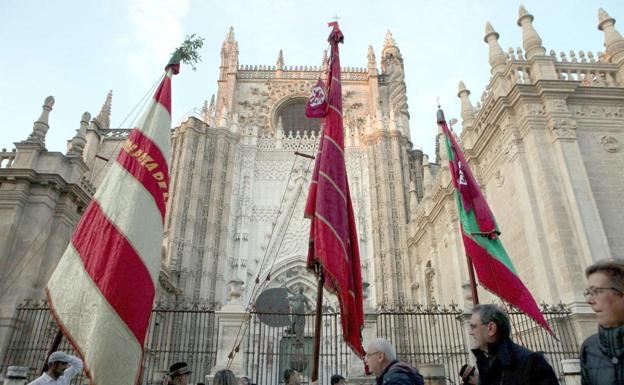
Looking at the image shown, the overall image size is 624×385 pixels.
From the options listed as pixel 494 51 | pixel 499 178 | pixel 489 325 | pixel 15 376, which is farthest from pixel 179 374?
pixel 494 51

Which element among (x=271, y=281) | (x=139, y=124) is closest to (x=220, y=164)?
(x=271, y=281)

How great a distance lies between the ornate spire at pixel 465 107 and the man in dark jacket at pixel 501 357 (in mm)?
13225

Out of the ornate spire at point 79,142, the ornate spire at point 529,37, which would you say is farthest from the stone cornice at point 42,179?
the ornate spire at point 529,37

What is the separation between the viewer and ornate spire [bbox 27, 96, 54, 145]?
11.6m

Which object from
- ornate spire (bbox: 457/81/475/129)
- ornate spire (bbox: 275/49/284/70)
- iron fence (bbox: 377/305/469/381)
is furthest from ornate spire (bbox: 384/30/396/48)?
iron fence (bbox: 377/305/469/381)

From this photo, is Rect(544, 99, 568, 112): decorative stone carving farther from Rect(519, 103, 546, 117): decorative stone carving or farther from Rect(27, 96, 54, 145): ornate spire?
Rect(27, 96, 54, 145): ornate spire

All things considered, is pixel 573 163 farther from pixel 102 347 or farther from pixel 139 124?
pixel 102 347

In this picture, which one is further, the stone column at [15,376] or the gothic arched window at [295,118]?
the gothic arched window at [295,118]

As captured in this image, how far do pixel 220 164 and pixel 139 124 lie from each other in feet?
60.0

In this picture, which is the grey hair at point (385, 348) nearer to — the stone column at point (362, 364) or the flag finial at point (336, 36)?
the flag finial at point (336, 36)

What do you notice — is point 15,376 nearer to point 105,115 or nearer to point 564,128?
point 564,128

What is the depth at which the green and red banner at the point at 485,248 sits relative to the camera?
7246 millimetres

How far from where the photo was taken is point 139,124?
469cm

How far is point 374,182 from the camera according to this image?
23234 millimetres
